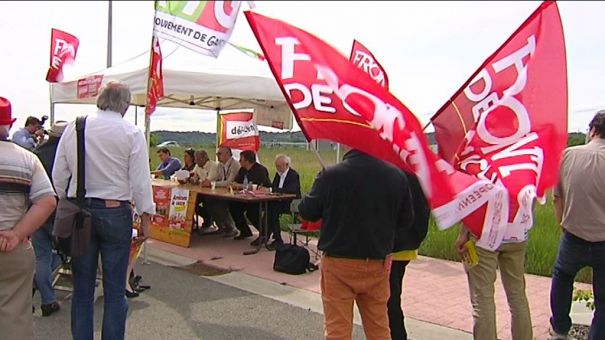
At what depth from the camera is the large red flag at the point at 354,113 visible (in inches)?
116

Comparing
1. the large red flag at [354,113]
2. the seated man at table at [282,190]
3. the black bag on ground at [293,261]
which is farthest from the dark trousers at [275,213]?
the large red flag at [354,113]

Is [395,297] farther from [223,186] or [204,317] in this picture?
[223,186]

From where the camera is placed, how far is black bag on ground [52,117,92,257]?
11.8 feet

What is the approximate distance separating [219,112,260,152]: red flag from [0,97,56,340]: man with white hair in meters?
7.92

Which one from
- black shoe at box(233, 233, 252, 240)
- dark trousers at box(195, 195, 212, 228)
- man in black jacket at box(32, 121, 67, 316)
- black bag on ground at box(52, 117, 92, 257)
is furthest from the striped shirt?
dark trousers at box(195, 195, 212, 228)

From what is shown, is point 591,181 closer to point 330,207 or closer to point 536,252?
point 330,207

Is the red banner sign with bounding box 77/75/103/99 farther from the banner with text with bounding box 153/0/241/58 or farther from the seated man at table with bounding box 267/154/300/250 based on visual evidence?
the seated man at table with bounding box 267/154/300/250

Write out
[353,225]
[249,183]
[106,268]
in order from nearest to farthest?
[353,225]
[106,268]
[249,183]

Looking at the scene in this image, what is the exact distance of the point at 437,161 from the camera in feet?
9.79

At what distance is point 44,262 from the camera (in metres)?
5.20

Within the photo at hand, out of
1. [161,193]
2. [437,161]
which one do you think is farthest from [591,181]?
[161,193]

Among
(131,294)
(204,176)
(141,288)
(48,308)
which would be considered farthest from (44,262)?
(204,176)

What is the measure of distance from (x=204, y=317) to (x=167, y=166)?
7.18 m

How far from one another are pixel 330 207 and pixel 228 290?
3361mm
